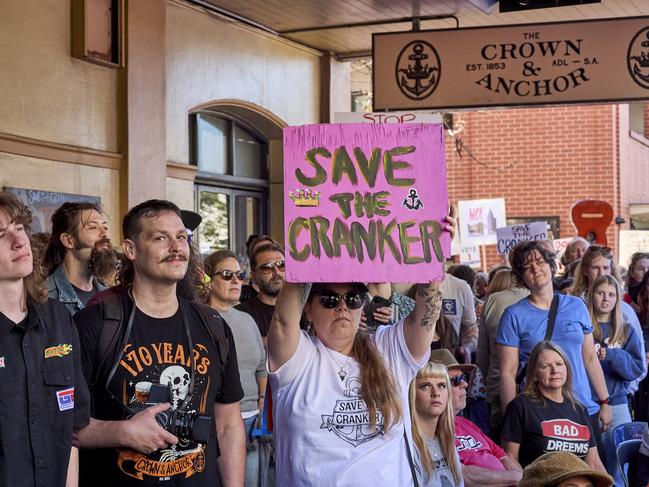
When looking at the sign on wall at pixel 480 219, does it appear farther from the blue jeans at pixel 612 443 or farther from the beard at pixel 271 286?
the beard at pixel 271 286

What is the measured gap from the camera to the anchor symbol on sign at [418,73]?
32.2 feet

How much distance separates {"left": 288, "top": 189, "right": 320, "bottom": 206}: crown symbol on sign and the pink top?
234 cm

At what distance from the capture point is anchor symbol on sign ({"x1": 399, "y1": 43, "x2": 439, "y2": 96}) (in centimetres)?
983

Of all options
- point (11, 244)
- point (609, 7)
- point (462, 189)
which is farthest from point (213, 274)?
point (462, 189)

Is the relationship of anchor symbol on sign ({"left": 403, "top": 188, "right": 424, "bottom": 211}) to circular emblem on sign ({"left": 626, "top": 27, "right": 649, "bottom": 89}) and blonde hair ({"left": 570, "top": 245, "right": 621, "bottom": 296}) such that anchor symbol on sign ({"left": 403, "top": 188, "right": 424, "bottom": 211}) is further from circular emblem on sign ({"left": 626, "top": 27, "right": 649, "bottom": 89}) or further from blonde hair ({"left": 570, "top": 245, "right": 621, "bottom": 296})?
circular emblem on sign ({"left": 626, "top": 27, "right": 649, "bottom": 89})

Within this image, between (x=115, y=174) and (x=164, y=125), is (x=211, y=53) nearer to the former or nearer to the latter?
(x=164, y=125)

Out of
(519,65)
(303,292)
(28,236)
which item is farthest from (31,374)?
(519,65)

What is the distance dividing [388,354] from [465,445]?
73.7 inches

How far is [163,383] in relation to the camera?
3.94 meters

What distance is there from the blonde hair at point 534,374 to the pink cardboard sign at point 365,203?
2792mm

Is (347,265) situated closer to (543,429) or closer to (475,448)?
(475,448)

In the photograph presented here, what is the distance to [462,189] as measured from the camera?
22594mm

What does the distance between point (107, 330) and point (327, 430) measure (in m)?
0.93

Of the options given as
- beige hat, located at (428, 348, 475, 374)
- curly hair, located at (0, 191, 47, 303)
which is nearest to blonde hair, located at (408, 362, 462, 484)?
beige hat, located at (428, 348, 475, 374)
